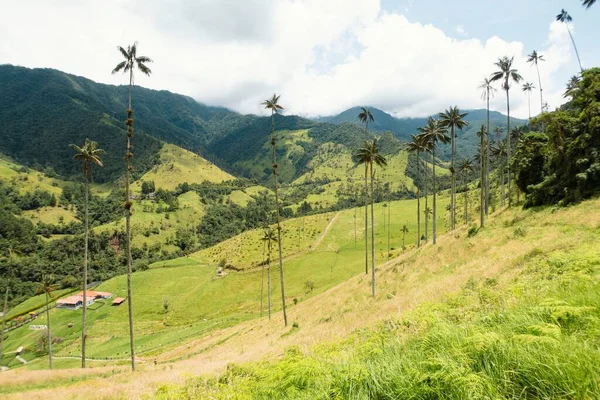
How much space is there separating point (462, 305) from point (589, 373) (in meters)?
8.60

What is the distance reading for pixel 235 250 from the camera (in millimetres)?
147250

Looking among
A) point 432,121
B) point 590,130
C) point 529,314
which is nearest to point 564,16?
point 590,130

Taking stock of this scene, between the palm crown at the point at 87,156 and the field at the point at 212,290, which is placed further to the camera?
the field at the point at 212,290

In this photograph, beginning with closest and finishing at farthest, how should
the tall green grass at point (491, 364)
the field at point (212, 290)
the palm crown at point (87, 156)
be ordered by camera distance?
the tall green grass at point (491, 364), the palm crown at point (87, 156), the field at point (212, 290)

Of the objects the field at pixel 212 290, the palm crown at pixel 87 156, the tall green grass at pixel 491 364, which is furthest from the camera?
the field at pixel 212 290

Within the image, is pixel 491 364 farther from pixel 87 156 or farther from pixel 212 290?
pixel 212 290

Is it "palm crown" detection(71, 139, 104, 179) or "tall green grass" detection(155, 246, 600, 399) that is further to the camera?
"palm crown" detection(71, 139, 104, 179)

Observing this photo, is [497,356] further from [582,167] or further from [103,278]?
[103,278]

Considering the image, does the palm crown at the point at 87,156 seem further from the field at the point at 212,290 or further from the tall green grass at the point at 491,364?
the tall green grass at the point at 491,364

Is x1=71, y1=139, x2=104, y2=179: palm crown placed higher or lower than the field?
higher

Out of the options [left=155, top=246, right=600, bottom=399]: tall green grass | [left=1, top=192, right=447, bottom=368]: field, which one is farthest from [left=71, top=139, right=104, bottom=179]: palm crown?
[left=155, top=246, right=600, bottom=399]: tall green grass

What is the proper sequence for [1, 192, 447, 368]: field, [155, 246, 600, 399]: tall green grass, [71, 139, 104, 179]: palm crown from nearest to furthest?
[155, 246, 600, 399]: tall green grass → [71, 139, 104, 179]: palm crown → [1, 192, 447, 368]: field

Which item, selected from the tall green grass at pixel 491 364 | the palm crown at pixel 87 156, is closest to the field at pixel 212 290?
the palm crown at pixel 87 156

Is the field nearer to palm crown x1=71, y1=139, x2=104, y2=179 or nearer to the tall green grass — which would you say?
palm crown x1=71, y1=139, x2=104, y2=179
